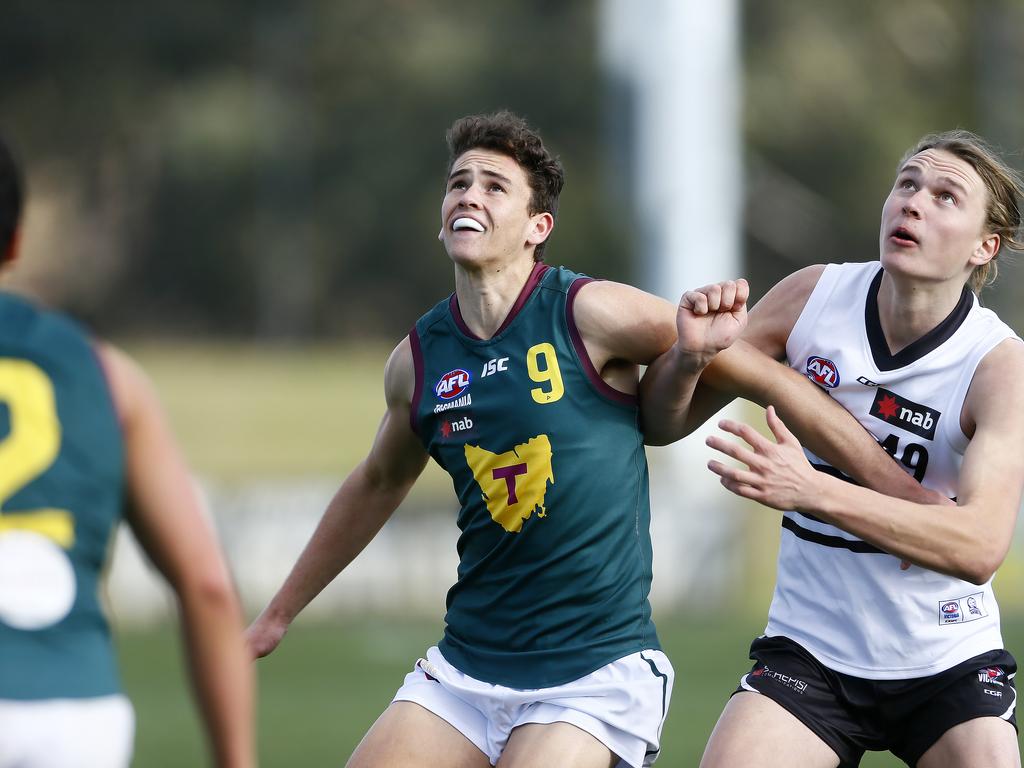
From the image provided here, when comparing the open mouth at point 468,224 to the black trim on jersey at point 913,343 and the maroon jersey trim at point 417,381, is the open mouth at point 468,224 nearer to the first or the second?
the maroon jersey trim at point 417,381

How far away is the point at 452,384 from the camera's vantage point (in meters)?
4.63

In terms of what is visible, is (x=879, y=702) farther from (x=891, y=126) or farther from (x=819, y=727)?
(x=891, y=126)

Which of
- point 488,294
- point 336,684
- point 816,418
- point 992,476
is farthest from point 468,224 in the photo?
point 336,684

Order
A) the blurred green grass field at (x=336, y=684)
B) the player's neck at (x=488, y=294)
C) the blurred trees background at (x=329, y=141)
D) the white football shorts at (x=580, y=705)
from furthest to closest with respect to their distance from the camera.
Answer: the blurred trees background at (x=329, y=141)
the blurred green grass field at (x=336, y=684)
the player's neck at (x=488, y=294)
the white football shorts at (x=580, y=705)

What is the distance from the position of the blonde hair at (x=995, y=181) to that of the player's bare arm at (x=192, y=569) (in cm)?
252

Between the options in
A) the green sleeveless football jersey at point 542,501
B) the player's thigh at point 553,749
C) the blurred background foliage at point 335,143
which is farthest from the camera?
the blurred background foliage at point 335,143

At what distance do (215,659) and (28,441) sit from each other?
59 cm

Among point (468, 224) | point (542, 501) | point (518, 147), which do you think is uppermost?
point (518, 147)

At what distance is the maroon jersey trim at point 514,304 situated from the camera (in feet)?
15.2

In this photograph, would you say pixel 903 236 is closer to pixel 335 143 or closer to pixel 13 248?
pixel 13 248

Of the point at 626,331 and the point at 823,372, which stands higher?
the point at 626,331

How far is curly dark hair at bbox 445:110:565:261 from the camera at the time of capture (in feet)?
15.8

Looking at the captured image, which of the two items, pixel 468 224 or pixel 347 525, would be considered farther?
pixel 347 525

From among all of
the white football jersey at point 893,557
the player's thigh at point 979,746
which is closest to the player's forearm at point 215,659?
the white football jersey at point 893,557
